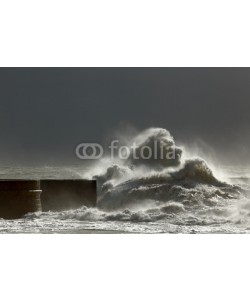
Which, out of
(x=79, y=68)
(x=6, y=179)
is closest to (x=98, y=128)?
(x=79, y=68)

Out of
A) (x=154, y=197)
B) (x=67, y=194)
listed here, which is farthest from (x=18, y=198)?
(x=154, y=197)

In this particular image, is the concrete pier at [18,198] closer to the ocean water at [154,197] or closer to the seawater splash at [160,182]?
the ocean water at [154,197]

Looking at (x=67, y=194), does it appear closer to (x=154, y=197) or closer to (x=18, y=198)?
(x=18, y=198)

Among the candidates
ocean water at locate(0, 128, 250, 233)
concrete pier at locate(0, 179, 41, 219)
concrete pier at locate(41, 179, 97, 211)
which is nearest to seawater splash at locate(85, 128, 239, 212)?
ocean water at locate(0, 128, 250, 233)

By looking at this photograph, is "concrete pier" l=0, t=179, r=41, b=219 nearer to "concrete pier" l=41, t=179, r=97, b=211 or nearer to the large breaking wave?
"concrete pier" l=41, t=179, r=97, b=211

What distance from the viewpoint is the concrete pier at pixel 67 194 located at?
27.7 ft

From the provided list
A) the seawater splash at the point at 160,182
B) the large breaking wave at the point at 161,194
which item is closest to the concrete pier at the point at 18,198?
the large breaking wave at the point at 161,194

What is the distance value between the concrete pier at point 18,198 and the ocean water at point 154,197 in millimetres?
117

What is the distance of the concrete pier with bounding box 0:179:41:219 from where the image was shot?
8594 millimetres

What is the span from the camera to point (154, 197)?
331 inches

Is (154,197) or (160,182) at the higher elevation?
(160,182)

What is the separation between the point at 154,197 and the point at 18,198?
1540mm

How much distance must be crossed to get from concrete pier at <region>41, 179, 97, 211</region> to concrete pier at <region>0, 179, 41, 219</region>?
91mm

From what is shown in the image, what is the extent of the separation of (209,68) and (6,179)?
2.44 metres
